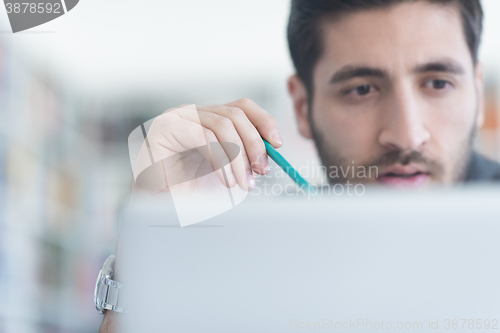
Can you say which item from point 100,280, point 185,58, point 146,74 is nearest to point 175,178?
point 100,280

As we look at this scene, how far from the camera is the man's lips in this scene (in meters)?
1.18

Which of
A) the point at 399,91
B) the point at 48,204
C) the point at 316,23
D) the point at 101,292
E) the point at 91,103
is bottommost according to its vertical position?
the point at 101,292

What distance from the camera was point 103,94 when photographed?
14.2 feet

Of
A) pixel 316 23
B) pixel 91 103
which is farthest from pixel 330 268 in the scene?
pixel 91 103

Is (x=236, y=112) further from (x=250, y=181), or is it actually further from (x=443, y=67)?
(x=443, y=67)

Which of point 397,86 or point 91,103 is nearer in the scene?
point 397,86

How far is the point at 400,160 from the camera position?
3.73ft

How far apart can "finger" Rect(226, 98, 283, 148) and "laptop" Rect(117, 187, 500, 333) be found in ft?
0.86

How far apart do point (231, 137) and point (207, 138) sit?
32mm

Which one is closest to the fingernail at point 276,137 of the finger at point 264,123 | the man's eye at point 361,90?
the finger at point 264,123

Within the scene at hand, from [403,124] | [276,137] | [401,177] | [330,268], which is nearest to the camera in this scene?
[330,268]

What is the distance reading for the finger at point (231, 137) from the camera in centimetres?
50

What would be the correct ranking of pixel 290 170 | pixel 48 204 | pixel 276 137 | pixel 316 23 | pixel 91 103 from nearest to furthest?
pixel 290 170
pixel 276 137
pixel 316 23
pixel 48 204
pixel 91 103

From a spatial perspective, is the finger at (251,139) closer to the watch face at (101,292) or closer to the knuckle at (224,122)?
the knuckle at (224,122)
